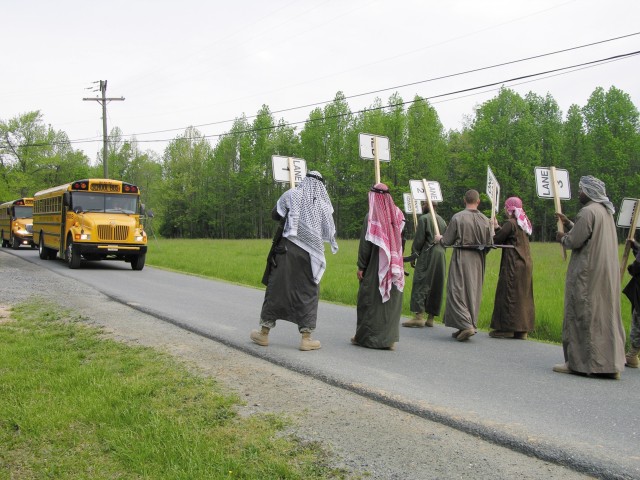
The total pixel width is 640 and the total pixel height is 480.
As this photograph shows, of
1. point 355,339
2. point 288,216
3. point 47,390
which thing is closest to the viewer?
point 47,390

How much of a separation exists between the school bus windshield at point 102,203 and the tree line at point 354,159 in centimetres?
3265

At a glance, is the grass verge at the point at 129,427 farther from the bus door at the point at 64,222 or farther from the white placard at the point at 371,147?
the bus door at the point at 64,222

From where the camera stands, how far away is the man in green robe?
990 centimetres

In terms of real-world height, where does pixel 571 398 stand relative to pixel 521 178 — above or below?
below

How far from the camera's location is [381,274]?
24.6 feet

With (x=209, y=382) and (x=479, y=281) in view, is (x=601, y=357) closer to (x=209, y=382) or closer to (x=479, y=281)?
(x=479, y=281)

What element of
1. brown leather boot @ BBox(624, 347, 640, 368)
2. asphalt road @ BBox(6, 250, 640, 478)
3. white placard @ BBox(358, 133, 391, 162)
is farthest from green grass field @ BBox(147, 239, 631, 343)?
white placard @ BBox(358, 133, 391, 162)

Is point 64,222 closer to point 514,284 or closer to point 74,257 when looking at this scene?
point 74,257

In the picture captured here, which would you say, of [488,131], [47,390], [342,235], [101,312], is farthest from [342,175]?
[47,390]

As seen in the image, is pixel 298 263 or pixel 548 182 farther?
pixel 548 182

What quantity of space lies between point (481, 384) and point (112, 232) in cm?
1571

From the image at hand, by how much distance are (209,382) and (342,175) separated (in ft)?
221

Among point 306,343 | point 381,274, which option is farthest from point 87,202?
point 381,274

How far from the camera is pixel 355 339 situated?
7895 mm
